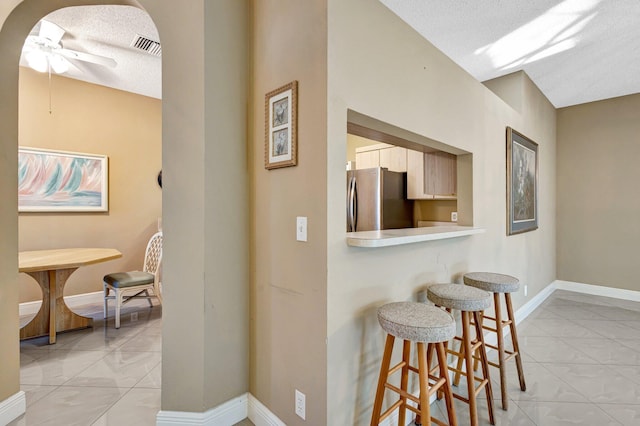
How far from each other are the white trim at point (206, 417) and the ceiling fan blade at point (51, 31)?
312 cm

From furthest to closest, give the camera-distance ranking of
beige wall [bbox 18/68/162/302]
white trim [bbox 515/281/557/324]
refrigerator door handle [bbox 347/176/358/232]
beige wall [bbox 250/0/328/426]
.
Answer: beige wall [bbox 18/68/162/302]
white trim [bbox 515/281/557/324]
refrigerator door handle [bbox 347/176/358/232]
beige wall [bbox 250/0/328/426]

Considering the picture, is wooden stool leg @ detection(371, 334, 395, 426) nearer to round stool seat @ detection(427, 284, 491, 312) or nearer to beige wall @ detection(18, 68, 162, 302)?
round stool seat @ detection(427, 284, 491, 312)

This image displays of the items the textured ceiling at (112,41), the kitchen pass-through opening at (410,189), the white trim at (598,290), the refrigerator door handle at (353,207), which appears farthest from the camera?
the white trim at (598,290)

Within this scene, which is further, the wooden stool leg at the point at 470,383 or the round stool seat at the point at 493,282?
the round stool seat at the point at 493,282

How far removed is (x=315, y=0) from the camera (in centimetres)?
146

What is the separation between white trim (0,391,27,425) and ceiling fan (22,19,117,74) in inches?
105

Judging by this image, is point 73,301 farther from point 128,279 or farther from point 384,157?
point 384,157

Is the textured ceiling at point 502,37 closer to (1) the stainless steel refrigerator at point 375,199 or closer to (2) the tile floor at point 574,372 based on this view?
(1) the stainless steel refrigerator at point 375,199

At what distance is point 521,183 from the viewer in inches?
136

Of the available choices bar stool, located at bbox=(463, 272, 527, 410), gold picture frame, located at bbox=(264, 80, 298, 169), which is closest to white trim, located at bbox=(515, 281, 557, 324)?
bar stool, located at bbox=(463, 272, 527, 410)

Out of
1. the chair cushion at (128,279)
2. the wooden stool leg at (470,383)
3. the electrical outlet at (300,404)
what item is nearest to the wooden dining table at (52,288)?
the chair cushion at (128,279)

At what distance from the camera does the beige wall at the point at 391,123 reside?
1453 millimetres

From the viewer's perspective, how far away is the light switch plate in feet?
5.01

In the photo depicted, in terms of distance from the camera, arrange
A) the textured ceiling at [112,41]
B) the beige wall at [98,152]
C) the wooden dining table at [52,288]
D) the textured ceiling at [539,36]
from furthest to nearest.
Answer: the beige wall at [98,152] → the wooden dining table at [52,288] → the textured ceiling at [112,41] → the textured ceiling at [539,36]
